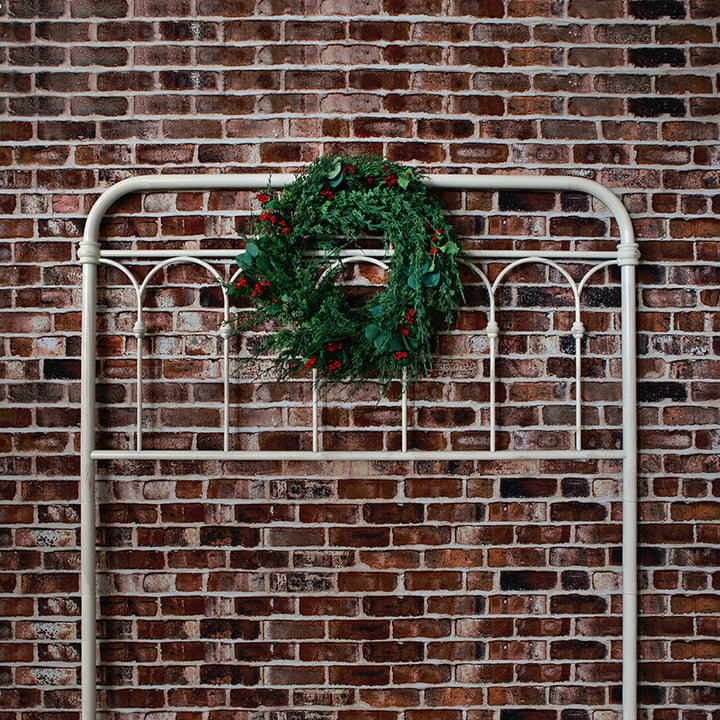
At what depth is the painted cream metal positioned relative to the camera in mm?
1428

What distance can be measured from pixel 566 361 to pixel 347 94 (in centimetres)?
97

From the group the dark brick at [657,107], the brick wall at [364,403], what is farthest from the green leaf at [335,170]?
the dark brick at [657,107]

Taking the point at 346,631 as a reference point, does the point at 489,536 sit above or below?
above

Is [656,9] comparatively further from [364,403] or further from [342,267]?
[364,403]

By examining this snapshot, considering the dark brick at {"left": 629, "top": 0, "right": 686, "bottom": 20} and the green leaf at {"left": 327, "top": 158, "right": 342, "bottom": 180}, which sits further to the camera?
the dark brick at {"left": 629, "top": 0, "right": 686, "bottom": 20}

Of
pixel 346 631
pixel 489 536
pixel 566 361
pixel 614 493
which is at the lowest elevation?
pixel 346 631

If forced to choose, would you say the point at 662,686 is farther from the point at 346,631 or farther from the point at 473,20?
the point at 473,20

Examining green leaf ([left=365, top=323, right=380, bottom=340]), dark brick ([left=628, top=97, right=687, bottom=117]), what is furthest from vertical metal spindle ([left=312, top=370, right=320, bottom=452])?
dark brick ([left=628, top=97, right=687, bottom=117])

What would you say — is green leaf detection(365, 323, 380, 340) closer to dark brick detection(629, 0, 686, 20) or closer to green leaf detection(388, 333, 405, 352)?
green leaf detection(388, 333, 405, 352)

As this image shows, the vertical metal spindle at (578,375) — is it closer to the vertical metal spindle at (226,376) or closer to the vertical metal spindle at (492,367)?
the vertical metal spindle at (492,367)

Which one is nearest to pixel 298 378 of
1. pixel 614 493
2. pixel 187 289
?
pixel 187 289

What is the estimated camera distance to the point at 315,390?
146cm

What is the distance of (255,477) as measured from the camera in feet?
4.86

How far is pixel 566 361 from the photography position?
1.50 m
